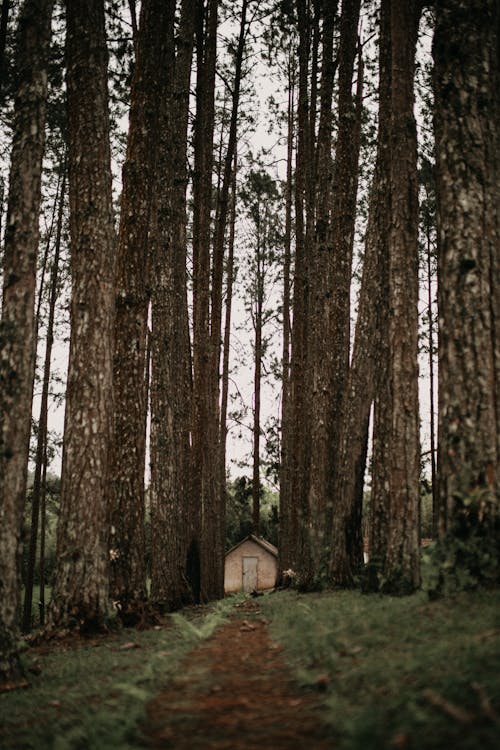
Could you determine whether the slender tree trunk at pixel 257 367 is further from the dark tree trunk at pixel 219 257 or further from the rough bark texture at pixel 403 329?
the rough bark texture at pixel 403 329

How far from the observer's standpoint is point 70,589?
673cm

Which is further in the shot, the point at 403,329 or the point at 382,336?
the point at 382,336

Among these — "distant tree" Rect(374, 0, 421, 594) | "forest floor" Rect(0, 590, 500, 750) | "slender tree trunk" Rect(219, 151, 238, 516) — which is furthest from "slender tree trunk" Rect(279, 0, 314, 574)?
"forest floor" Rect(0, 590, 500, 750)

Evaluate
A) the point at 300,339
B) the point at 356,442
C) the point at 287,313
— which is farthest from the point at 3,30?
the point at 287,313

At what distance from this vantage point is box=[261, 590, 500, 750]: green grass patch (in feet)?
7.41

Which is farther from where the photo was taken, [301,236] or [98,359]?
[301,236]

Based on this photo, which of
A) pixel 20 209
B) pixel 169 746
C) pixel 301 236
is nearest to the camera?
pixel 169 746

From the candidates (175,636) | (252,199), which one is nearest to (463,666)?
(175,636)

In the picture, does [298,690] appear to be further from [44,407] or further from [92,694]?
[44,407]

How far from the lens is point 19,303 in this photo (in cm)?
532

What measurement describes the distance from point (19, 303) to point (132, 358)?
116 inches

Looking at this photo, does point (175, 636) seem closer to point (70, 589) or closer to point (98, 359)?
point (70, 589)

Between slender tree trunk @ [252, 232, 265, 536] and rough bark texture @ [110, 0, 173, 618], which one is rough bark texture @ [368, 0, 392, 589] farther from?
slender tree trunk @ [252, 232, 265, 536]

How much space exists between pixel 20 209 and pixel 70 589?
392 centimetres
